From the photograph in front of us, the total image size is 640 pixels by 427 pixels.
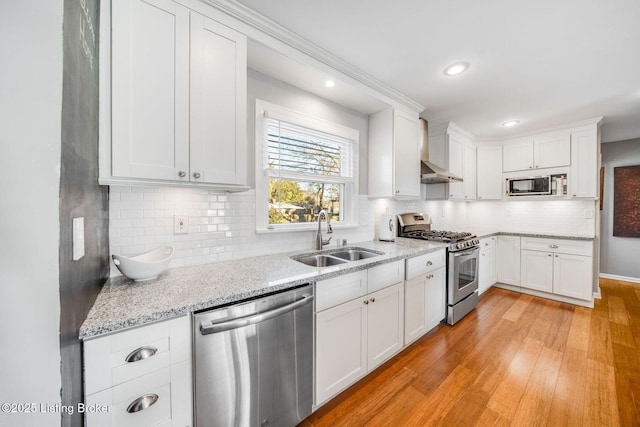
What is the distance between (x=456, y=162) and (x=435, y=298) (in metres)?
2.21

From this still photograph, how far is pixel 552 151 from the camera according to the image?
359 centimetres

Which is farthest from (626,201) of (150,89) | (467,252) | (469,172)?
(150,89)

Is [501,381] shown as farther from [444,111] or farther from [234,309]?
[444,111]

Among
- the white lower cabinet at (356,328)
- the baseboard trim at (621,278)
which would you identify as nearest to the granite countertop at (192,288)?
the white lower cabinet at (356,328)

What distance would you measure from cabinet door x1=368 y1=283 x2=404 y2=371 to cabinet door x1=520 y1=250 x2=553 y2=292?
2.88 metres

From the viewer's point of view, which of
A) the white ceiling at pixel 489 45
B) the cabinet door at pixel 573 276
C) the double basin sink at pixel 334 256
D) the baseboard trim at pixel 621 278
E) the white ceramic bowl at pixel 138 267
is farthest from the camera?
the baseboard trim at pixel 621 278

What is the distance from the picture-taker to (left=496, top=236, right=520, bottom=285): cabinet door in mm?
3748

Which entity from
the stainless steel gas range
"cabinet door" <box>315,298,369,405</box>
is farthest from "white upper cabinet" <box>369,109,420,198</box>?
"cabinet door" <box>315,298,369,405</box>

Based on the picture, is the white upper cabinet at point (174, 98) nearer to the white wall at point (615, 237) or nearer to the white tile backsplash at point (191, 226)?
the white tile backsplash at point (191, 226)

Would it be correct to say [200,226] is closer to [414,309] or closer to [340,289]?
[340,289]

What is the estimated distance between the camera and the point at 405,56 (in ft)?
6.42

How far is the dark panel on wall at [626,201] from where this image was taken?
4094 mm

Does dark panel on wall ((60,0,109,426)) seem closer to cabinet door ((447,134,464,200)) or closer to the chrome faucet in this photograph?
the chrome faucet

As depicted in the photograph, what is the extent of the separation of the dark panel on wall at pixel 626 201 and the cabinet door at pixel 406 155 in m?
4.28
